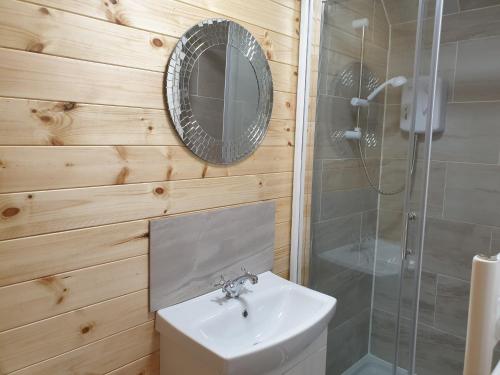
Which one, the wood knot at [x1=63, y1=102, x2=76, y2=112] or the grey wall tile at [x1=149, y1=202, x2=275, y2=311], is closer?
the wood knot at [x1=63, y1=102, x2=76, y2=112]

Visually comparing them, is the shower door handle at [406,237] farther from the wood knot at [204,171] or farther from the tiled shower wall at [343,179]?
the wood knot at [204,171]

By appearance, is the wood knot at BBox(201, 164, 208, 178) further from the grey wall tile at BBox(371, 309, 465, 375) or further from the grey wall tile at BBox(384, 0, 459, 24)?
the grey wall tile at BBox(371, 309, 465, 375)

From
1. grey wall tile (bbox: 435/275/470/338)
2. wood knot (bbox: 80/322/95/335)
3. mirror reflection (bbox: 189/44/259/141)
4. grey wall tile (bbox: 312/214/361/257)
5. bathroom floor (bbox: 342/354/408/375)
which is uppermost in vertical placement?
mirror reflection (bbox: 189/44/259/141)

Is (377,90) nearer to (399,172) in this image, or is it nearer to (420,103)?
(420,103)

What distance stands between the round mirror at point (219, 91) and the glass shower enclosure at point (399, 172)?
379 millimetres

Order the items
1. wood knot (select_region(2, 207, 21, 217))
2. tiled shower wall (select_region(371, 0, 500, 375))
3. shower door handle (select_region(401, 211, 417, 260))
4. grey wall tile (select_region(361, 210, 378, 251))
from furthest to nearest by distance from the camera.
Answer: grey wall tile (select_region(361, 210, 378, 251)), tiled shower wall (select_region(371, 0, 500, 375)), shower door handle (select_region(401, 211, 417, 260)), wood knot (select_region(2, 207, 21, 217))

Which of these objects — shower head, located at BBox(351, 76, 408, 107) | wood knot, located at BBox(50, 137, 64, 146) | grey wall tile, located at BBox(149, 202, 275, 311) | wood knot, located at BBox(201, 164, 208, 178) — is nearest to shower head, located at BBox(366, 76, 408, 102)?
shower head, located at BBox(351, 76, 408, 107)

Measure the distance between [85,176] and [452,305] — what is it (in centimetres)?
204

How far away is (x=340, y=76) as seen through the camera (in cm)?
→ 194

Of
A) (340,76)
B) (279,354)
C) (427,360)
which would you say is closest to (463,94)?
(340,76)

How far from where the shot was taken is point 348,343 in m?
2.18

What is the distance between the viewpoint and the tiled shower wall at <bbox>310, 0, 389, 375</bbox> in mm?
1910

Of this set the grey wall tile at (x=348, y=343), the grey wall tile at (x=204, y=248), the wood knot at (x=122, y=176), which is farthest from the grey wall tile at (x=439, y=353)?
the wood knot at (x=122, y=176)

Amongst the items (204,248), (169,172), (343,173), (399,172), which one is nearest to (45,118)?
(169,172)
